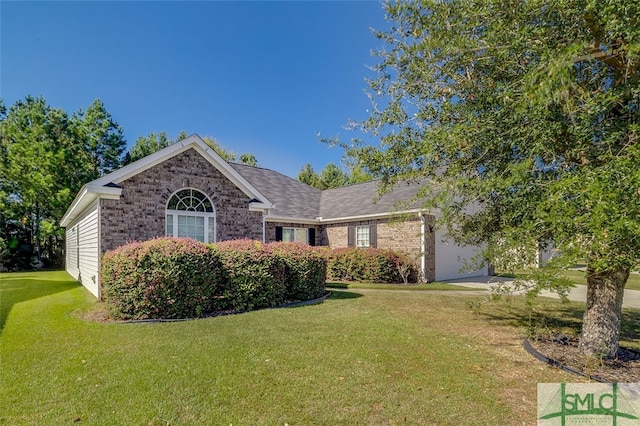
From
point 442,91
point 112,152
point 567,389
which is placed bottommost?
point 567,389

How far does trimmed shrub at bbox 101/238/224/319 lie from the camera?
752cm

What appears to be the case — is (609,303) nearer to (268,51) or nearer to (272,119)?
(268,51)

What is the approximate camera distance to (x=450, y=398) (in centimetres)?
392

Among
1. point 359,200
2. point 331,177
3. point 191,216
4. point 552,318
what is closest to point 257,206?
point 191,216

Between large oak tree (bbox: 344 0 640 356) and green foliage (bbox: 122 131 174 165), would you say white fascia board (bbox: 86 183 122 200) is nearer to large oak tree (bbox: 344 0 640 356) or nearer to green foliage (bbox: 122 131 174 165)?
large oak tree (bbox: 344 0 640 356)

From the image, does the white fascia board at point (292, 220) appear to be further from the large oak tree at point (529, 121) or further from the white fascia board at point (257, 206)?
the large oak tree at point (529, 121)

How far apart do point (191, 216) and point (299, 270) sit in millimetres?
4609

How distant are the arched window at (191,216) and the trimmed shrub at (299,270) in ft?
10.6

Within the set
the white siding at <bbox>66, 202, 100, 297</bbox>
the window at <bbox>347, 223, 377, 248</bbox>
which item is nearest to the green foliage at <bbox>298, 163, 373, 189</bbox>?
the window at <bbox>347, 223, 377, 248</bbox>

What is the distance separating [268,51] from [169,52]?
401cm

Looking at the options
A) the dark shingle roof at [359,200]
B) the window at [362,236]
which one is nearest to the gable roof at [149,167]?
Answer: the dark shingle roof at [359,200]

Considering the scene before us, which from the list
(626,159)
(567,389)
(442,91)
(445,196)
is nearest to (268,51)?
(442,91)

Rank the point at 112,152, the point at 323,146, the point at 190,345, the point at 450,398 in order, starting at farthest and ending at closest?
the point at 112,152
the point at 323,146
the point at 190,345
the point at 450,398

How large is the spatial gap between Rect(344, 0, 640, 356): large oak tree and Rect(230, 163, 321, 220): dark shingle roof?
1155 centimetres
